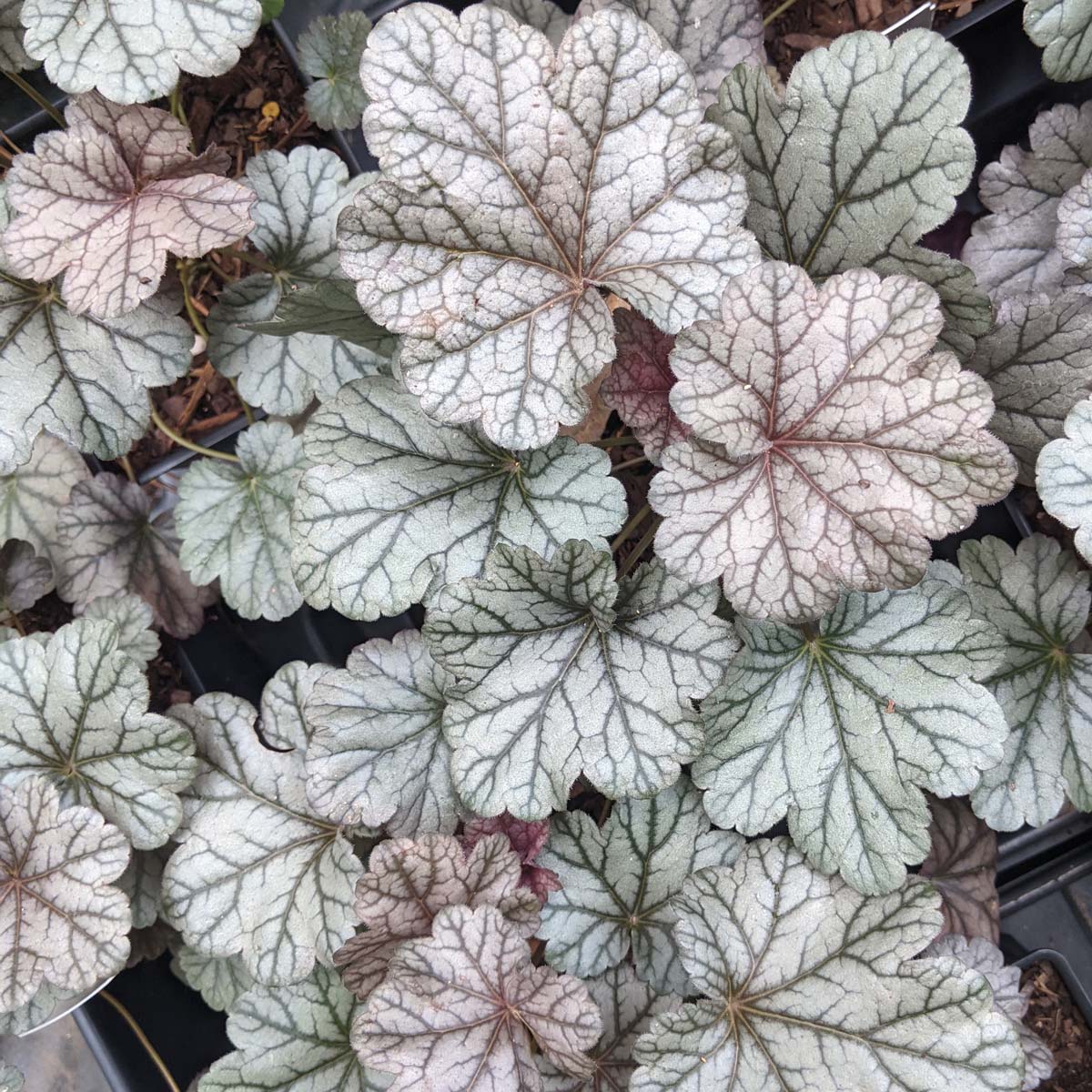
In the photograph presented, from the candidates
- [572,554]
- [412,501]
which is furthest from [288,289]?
[572,554]

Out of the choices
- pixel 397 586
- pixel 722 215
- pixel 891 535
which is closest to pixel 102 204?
pixel 397 586

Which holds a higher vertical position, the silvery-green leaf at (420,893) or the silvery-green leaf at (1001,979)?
the silvery-green leaf at (420,893)

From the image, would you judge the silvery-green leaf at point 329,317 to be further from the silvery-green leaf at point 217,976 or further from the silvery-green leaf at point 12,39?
the silvery-green leaf at point 217,976

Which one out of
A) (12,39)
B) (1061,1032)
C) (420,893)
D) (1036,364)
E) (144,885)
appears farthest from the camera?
(1061,1032)

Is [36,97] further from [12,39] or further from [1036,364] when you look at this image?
[1036,364]

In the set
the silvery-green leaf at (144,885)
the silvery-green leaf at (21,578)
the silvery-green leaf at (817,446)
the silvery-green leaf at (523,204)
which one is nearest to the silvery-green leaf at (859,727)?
the silvery-green leaf at (817,446)

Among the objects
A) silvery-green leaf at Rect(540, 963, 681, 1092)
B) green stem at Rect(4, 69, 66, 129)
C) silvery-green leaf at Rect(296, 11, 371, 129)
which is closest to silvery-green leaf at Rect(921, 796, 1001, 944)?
silvery-green leaf at Rect(540, 963, 681, 1092)
